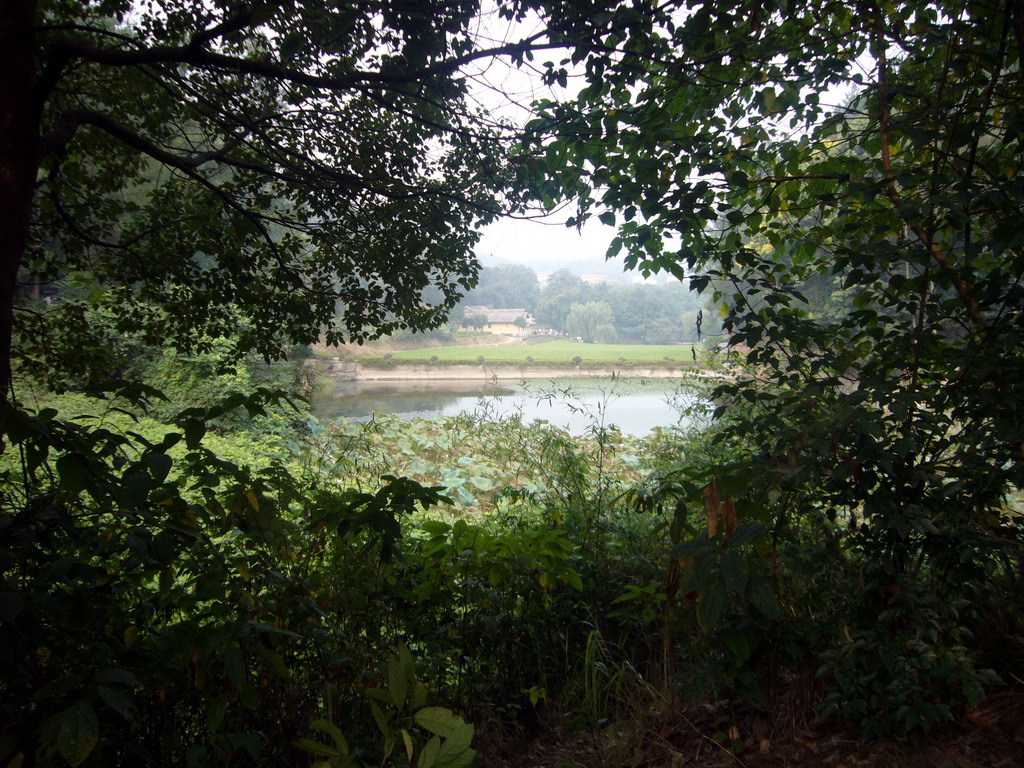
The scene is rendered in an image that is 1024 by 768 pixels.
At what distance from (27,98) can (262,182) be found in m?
1.46

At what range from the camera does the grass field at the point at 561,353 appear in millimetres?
9328

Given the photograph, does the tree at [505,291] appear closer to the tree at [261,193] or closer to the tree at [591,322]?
the tree at [591,322]

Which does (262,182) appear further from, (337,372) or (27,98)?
(337,372)

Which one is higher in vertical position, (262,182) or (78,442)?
(262,182)

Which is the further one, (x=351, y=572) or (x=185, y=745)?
(x=351, y=572)

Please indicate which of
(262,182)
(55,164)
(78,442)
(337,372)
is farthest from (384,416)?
(78,442)

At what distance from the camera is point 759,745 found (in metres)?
1.89

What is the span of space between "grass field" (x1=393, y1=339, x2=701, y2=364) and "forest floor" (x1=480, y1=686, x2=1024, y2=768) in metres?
7.16

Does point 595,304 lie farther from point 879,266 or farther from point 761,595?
point 761,595

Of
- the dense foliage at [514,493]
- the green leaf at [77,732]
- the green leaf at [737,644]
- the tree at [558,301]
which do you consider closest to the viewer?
the green leaf at [77,732]

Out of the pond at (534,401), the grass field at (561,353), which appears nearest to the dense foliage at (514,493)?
the pond at (534,401)

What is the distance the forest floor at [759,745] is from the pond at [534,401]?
89.3 inches

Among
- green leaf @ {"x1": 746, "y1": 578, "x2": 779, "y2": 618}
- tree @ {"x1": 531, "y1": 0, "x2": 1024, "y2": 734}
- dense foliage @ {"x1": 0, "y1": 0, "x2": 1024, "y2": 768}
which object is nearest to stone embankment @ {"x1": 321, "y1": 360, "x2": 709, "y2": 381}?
dense foliage @ {"x1": 0, "y1": 0, "x2": 1024, "y2": 768}

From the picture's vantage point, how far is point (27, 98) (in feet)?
6.60
